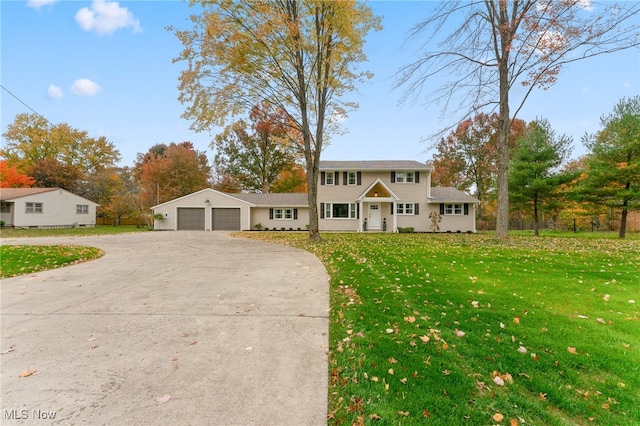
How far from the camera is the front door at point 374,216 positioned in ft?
75.3

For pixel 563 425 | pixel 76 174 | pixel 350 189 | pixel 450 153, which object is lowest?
pixel 563 425

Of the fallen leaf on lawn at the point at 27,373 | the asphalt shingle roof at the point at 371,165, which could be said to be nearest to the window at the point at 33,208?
the asphalt shingle roof at the point at 371,165

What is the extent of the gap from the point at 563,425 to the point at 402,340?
1.42 metres

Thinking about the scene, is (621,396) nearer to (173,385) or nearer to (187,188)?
(173,385)

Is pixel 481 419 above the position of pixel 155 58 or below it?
below

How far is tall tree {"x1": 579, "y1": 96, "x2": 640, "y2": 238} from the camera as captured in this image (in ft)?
56.0

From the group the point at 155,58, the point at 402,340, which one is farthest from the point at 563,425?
the point at 155,58

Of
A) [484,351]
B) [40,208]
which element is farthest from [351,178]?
[40,208]

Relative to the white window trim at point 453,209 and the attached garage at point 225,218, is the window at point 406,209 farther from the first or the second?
the attached garage at point 225,218

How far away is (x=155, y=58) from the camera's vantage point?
12.8 meters

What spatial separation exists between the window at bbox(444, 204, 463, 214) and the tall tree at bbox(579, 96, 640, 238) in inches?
287

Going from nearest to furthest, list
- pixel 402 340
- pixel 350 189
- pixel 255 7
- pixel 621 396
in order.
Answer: pixel 621 396
pixel 402 340
pixel 255 7
pixel 350 189
